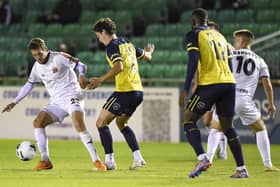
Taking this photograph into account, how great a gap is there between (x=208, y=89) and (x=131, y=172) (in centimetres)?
192

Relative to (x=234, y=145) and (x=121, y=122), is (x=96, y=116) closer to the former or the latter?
(x=121, y=122)

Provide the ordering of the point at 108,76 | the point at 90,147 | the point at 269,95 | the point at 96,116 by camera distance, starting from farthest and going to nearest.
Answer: the point at 96,116 < the point at 90,147 < the point at 269,95 < the point at 108,76

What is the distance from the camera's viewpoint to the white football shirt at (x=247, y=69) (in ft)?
36.9

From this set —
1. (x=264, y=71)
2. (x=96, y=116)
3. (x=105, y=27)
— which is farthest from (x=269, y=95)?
(x=96, y=116)

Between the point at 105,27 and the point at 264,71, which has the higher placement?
the point at 105,27

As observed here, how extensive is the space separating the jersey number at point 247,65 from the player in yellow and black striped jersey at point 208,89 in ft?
4.30

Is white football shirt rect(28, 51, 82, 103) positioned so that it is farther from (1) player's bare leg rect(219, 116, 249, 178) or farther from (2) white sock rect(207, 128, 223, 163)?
(1) player's bare leg rect(219, 116, 249, 178)

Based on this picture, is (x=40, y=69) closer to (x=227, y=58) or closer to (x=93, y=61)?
(x=227, y=58)

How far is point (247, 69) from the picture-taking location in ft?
37.1

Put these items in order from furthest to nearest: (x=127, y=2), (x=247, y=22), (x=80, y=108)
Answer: (x=127, y=2), (x=247, y=22), (x=80, y=108)

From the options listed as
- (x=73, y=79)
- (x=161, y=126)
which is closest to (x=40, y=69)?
(x=73, y=79)

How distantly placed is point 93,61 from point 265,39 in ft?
15.2

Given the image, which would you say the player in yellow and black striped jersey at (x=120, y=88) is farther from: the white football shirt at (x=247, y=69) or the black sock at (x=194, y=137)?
the black sock at (x=194, y=137)

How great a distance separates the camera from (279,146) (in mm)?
17500
